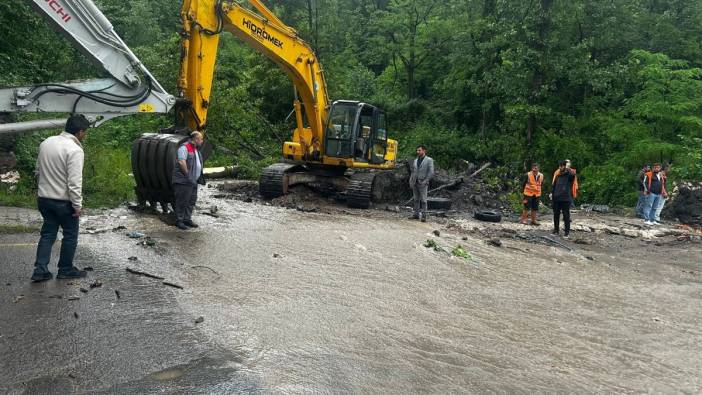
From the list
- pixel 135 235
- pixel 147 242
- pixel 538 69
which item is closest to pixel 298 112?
pixel 135 235

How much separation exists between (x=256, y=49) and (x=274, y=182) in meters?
3.61

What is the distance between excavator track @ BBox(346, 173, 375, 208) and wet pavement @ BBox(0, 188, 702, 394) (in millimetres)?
5278

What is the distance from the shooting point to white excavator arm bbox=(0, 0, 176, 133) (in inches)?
329

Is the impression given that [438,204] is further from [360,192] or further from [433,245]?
[433,245]

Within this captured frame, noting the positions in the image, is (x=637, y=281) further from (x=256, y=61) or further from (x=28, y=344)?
(x=256, y=61)

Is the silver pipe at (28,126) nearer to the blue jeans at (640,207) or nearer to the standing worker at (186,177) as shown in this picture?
the standing worker at (186,177)

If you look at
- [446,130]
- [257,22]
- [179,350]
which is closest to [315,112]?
[257,22]

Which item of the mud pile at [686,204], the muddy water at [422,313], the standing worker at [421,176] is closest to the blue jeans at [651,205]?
the mud pile at [686,204]

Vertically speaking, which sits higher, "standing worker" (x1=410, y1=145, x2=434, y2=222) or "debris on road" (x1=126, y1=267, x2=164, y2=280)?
"standing worker" (x1=410, y1=145, x2=434, y2=222)

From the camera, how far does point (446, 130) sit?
106 feet

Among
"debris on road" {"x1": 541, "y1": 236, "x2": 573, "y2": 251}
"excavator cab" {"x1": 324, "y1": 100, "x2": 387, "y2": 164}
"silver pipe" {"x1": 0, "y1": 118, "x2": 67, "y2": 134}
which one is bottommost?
"debris on road" {"x1": 541, "y1": 236, "x2": 573, "y2": 251}

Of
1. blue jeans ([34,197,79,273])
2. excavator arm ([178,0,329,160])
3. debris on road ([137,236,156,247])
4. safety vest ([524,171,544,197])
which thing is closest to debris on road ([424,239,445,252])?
debris on road ([137,236,156,247])

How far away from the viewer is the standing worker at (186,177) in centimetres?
995

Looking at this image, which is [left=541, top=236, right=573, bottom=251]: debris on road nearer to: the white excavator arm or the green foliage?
the green foliage
